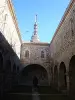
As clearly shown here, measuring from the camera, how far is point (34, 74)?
2536 cm

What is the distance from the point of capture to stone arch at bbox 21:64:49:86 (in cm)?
2466

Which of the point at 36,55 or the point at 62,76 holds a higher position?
the point at 36,55

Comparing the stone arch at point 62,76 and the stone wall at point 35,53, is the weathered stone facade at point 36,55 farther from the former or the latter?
the stone arch at point 62,76

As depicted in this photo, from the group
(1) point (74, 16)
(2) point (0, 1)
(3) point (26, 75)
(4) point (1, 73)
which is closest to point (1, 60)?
(4) point (1, 73)

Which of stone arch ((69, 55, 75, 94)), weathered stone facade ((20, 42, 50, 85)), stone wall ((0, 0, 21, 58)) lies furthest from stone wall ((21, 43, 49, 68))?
stone arch ((69, 55, 75, 94))

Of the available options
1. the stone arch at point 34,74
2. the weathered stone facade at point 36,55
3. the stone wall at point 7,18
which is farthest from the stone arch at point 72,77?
the stone arch at point 34,74

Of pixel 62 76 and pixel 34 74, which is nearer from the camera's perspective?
pixel 62 76

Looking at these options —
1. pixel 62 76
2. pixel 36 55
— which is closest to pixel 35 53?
pixel 36 55

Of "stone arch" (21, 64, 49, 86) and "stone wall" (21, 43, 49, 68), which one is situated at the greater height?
"stone wall" (21, 43, 49, 68)

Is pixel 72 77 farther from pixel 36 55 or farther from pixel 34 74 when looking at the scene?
pixel 34 74

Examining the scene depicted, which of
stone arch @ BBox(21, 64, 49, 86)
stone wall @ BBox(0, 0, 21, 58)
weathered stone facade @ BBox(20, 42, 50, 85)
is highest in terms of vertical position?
stone wall @ BBox(0, 0, 21, 58)

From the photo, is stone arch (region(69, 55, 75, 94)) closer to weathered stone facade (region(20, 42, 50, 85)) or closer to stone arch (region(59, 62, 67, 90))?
stone arch (region(59, 62, 67, 90))

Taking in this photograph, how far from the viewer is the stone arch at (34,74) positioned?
24.7m

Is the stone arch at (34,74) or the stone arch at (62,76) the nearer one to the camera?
the stone arch at (62,76)
